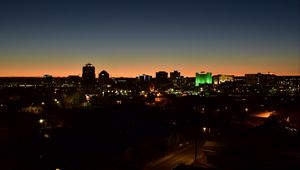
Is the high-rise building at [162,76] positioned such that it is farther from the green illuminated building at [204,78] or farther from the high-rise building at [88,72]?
the green illuminated building at [204,78]

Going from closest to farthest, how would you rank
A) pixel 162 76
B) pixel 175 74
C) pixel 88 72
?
pixel 162 76, pixel 88 72, pixel 175 74

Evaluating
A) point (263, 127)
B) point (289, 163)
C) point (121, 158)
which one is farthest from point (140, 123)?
point (289, 163)

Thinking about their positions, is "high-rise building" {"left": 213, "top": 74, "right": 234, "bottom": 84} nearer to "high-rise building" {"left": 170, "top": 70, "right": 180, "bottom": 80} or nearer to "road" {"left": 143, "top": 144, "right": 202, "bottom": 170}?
"high-rise building" {"left": 170, "top": 70, "right": 180, "bottom": 80}

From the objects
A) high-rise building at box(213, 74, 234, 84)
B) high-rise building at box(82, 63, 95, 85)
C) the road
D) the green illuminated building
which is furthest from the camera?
high-rise building at box(82, 63, 95, 85)

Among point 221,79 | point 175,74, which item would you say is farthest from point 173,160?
point 175,74

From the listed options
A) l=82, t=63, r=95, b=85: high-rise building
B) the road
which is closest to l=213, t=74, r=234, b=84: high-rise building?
l=82, t=63, r=95, b=85: high-rise building

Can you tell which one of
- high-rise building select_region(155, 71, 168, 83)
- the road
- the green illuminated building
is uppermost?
high-rise building select_region(155, 71, 168, 83)

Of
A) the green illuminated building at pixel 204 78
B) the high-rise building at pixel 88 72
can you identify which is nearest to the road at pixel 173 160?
the green illuminated building at pixel 204 78

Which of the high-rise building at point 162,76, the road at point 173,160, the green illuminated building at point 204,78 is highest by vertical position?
the high-rise building at point 162,76

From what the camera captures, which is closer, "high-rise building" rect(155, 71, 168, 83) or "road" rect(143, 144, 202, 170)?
"road" rect(143, 144, 202, 170)

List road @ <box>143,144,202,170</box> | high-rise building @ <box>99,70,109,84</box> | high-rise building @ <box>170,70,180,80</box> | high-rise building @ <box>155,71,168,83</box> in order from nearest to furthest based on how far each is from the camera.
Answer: road @ <box>143,144,202,170</box>, high-rise building @ <box>155,71,168,83</box>, high-rise building @ <box>99,70,109,84</box>, high-rise building @ <box>170,70,180,80</box>

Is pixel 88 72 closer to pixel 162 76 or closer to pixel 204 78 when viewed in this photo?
pixel 162 76

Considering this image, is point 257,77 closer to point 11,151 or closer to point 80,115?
point 80,115

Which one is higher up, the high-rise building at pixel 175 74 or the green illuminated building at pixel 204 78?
the high-rise building at pixel 175 74
